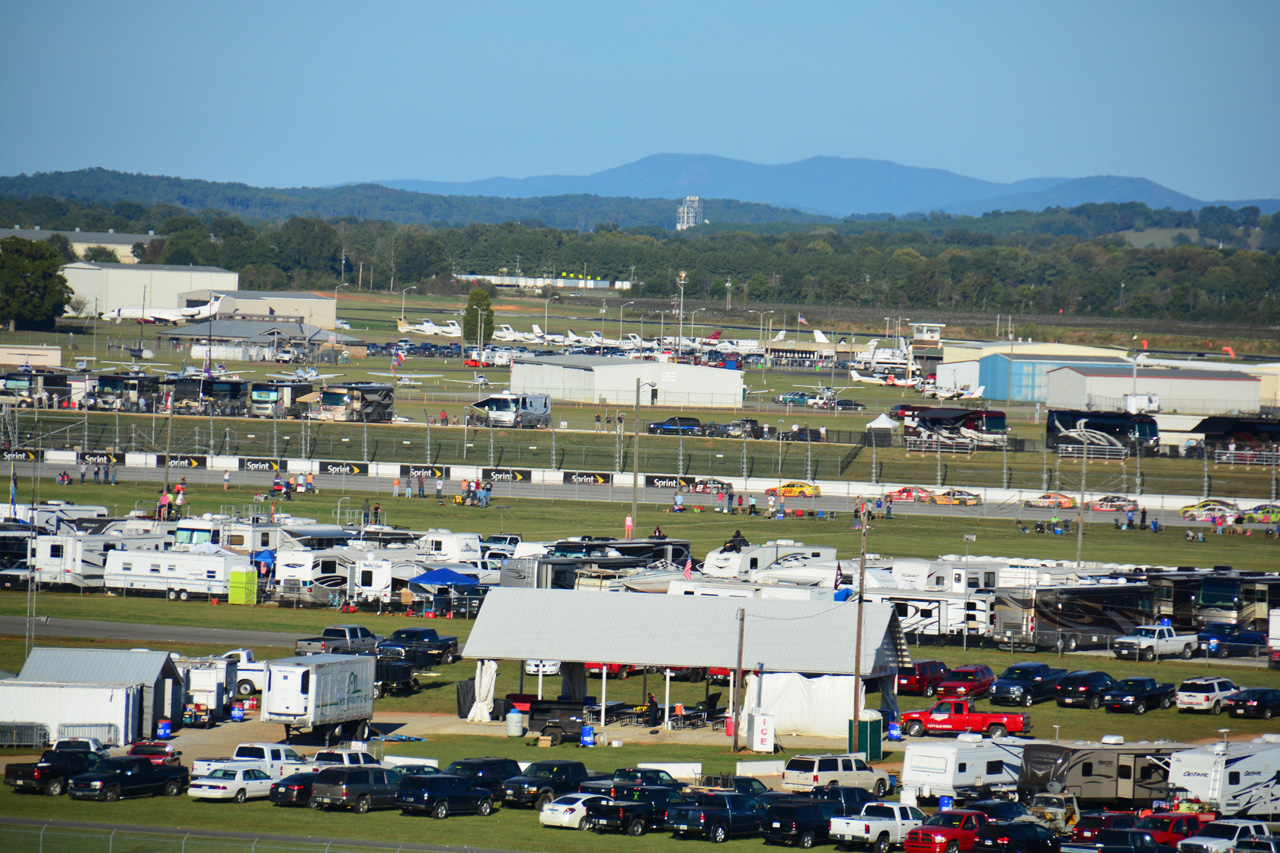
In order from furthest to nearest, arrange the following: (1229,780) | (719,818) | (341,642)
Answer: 1. (341,642)
2. (1229,780)
3. (719,818)

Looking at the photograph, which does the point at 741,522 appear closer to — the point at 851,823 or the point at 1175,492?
the point at 1175,492

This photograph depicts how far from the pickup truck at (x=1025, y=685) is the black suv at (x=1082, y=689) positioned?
227mm

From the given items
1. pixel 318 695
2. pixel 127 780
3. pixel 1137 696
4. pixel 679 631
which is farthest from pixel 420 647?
pixel 1137 696

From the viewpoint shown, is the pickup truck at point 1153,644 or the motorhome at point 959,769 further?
the pickup truck at point 1153,644

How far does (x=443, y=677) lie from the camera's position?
36.1 metres

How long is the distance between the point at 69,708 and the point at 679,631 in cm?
1373

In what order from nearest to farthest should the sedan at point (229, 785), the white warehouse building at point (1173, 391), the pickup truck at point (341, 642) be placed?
1. the sedan at point (229, 785)
2. the pickup truck at point (341, 642)
3. the white warehouse building at point (1173, 391)

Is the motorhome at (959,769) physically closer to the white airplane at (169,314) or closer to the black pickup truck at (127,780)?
the black pickup truck at (127,780)

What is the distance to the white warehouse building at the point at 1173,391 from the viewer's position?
94062 millimetres

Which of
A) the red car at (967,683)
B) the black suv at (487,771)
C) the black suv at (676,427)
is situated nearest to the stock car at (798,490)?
the black suv at (676,427)

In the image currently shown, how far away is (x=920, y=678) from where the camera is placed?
112 feet

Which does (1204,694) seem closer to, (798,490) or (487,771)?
(487,771)

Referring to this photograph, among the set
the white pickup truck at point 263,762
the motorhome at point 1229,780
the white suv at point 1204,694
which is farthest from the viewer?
the white suv at point 1204,694

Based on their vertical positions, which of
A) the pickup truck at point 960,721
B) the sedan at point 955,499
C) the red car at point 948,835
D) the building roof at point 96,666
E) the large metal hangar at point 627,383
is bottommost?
the pickup truck at point 960,721
